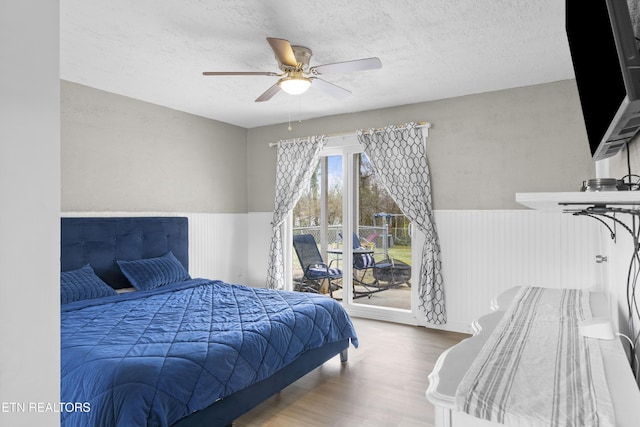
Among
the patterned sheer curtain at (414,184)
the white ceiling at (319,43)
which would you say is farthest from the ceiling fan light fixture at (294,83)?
the patterned sheer curtain at (414,184)

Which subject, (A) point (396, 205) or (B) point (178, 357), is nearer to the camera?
(B) point (178, 357)

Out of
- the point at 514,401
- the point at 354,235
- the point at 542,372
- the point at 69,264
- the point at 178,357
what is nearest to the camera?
the point at 514,401

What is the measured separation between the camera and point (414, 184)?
14.8ft

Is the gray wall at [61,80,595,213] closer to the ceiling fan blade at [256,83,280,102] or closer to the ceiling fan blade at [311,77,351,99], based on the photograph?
the ceiling fan blade at [311,77,351,99]

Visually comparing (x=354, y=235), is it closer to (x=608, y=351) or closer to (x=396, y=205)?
(x=396, y=205)

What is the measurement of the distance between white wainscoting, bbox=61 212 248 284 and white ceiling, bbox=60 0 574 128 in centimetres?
168

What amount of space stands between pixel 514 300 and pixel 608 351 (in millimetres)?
927

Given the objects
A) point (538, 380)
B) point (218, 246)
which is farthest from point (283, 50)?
point (218, 246)

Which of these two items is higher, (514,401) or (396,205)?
(396,205)

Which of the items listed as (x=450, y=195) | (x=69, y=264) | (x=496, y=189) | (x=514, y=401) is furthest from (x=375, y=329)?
(x=514, y=401)

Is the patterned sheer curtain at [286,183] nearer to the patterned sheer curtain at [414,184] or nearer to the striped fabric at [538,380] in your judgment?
the patterned sheer curtain at [414,184]

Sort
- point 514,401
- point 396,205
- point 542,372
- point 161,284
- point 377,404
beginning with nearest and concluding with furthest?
point 514,401 → point 542,372 → point 377,404 → point 161,284 → point 396,205

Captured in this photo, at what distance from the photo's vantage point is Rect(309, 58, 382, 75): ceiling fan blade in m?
2.63

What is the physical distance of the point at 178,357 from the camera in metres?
2.08
